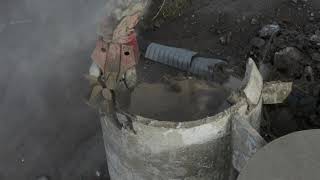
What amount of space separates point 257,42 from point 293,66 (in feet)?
3.78

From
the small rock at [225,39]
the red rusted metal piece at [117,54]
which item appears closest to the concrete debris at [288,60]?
the small rock at [225,39]

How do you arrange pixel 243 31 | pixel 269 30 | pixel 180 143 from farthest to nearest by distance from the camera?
1. pixel 243 31
2. pixel 269 30
3. pixel 180 143

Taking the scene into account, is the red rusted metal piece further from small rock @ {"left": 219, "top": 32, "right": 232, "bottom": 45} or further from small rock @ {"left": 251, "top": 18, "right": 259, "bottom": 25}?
small rock @ {"left": 251, "top": 18, "right": 259, "bottom": 25}

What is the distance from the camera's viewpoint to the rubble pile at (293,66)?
874 centimetres

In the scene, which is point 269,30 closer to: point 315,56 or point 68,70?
point 315,56

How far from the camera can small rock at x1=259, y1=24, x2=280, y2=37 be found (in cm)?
1102

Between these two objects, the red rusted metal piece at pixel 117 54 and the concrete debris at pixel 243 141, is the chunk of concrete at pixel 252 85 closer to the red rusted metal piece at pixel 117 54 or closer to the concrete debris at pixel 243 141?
the concrete debris at pixel 243 141

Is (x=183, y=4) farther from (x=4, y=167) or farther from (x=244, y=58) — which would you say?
(x=4, y=167)

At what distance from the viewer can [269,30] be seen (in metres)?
11.1

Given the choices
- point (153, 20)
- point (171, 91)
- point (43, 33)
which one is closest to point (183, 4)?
point (153, 20)

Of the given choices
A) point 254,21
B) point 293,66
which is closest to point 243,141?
point 293,66

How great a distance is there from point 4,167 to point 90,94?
4.00 m

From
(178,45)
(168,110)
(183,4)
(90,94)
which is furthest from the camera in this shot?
(183,4)

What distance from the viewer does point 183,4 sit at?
12555 mm
